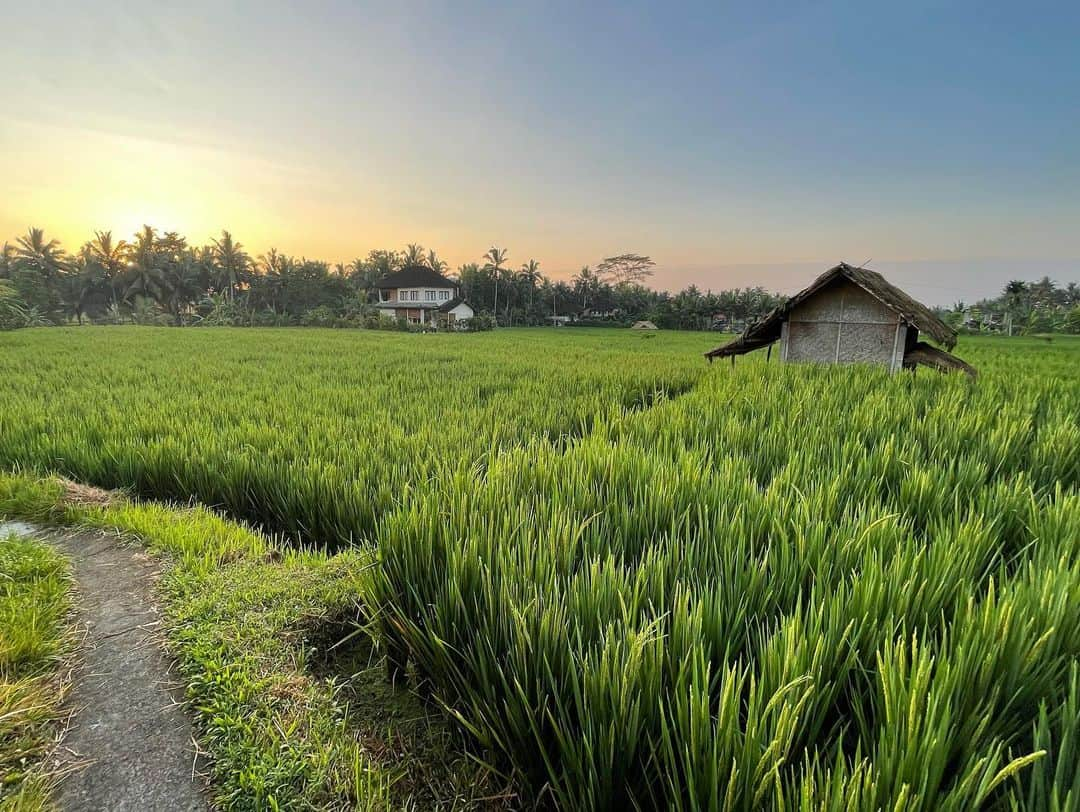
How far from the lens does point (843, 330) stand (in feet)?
22.9

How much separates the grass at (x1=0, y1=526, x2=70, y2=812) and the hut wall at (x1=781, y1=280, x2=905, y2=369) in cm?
806

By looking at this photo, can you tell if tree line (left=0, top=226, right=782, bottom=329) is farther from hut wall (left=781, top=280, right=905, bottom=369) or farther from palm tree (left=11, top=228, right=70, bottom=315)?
hut wall (left=781, top=280, right=905, bottom=369)

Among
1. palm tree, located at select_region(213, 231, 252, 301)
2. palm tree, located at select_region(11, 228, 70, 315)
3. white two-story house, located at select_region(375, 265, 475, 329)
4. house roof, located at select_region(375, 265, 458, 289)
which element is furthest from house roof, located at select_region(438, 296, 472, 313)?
palm tree, located at select_region(11, 228, 70, 315)

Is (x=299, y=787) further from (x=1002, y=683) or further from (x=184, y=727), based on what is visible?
(x=1002, y=683)

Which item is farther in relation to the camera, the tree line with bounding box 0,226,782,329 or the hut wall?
the tree line with bounding box 0,226,782,329

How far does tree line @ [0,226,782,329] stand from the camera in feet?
151

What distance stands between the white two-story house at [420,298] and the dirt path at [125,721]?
44.3m

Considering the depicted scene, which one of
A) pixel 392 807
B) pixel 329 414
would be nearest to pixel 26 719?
pixel 392 807

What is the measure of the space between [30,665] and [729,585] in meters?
2.40

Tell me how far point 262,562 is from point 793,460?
9.48 feet

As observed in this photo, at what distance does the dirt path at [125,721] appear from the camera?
130 centimetres

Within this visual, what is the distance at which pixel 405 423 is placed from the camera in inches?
207

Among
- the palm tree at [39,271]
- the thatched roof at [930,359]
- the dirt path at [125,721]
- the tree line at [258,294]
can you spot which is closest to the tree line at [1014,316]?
the tree line at [258,294]

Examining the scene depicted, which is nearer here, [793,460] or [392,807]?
[392,807]
